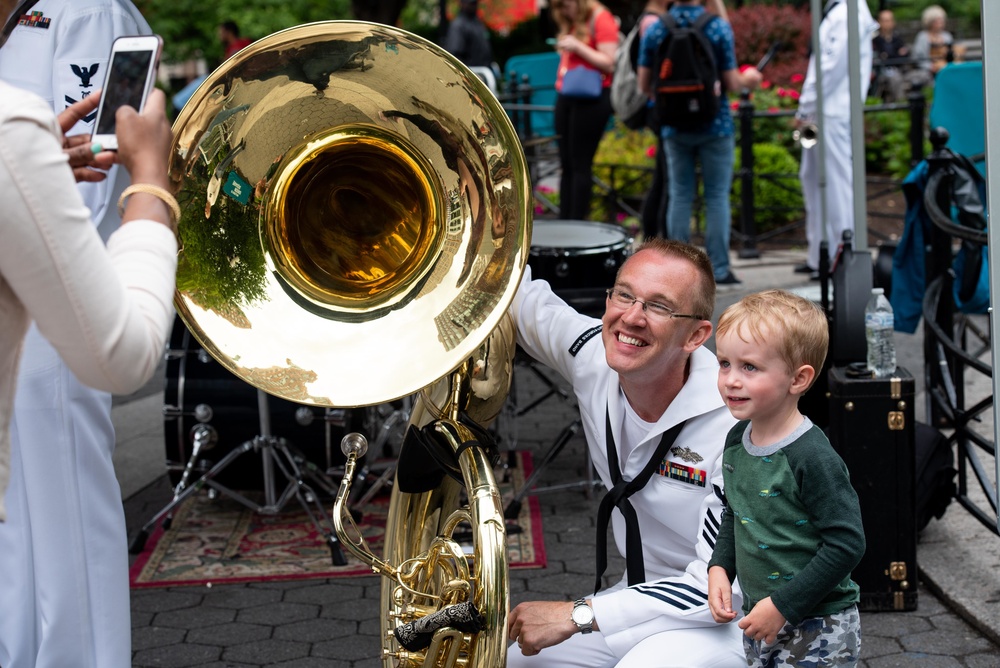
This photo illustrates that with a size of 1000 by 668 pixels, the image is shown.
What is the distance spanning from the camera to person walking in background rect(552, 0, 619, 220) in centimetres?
678

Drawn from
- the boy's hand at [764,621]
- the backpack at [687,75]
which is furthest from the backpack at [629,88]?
Answer: the boy's hand at [764,621]

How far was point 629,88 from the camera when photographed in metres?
6.76

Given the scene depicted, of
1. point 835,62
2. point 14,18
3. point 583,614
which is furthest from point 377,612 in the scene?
point 835,62

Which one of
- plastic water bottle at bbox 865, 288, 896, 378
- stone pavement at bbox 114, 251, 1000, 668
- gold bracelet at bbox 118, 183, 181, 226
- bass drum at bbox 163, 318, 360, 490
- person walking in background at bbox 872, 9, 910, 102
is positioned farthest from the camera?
person walking in background at bbox 872, 9, 910, 102

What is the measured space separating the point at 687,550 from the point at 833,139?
4982mm

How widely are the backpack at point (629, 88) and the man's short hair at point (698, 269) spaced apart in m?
4.40

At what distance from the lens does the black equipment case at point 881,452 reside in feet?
10.9

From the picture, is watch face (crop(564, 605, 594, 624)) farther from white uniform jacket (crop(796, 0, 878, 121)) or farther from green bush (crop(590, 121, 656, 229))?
green bush (crop(590, 121, 656, 229))

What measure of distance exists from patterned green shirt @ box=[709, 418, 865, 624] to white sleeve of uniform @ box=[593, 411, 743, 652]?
0.24 ft

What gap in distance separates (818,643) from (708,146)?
15.5 feet

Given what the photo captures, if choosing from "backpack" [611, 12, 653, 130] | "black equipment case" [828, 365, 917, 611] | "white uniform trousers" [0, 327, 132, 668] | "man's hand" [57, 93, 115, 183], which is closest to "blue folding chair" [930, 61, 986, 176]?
"backpack" [611, 12, 653, 130]

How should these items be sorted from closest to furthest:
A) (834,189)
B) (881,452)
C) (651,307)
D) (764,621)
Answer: (764,621)
(651,307)
(881,452)
(834,189)

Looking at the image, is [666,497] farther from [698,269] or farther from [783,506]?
[698,269]

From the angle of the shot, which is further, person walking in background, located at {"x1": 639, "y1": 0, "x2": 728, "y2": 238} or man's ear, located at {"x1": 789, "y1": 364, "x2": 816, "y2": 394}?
person walking in background, located at {"x1": 639, "y1": 0, "x2": 728, "y2": 238}
